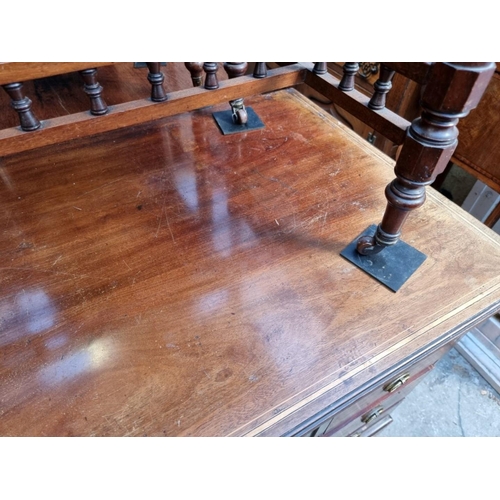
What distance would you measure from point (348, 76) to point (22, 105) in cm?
50

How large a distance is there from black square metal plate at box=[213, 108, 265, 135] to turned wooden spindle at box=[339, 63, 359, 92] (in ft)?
0.61

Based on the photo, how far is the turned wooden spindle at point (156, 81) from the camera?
61 centimetres

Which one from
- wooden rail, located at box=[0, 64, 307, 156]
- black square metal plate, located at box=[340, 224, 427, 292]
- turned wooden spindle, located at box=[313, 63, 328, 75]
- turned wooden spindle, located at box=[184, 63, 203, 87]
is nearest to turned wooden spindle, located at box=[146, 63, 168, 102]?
wooden rail, located at box=[0, 64, 307, 156]

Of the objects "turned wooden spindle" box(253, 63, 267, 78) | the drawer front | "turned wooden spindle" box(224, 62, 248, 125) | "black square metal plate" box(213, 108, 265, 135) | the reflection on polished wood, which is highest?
"turned wooden spindle" box(253, 63, 267, 78)

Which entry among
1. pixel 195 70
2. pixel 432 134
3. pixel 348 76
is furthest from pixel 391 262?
pixel 195 70

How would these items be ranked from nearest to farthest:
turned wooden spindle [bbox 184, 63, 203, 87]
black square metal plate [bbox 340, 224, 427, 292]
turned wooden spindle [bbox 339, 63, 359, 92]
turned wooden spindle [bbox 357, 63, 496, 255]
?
turned wooden spindle [bbox 357, 63, 496, 255] → black square metal plate [bbox 340, 224, 427, 292] → turned wooden spindle [bbox 339, 63, 359, 92] → turned wooden spindle [bbox 184, 63, 203, 87]

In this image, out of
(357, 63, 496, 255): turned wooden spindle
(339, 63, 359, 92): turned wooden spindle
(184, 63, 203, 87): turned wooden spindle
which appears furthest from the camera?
(184, 63, 203, 87): turned wooden spindle

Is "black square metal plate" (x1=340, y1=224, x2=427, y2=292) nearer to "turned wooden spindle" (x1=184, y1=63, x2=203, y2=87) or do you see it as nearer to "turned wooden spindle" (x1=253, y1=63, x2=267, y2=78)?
"turned wooden spindle" (x1=253, y1=63, x2=267, y2=78)

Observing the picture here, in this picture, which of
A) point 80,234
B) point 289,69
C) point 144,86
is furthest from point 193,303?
point 144,86

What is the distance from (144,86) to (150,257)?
55 centimetres

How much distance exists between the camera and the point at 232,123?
2.50 ft

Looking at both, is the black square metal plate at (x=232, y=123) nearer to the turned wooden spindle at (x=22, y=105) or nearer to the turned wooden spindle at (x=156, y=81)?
the turned wooden spindle at (x=156, y=81)

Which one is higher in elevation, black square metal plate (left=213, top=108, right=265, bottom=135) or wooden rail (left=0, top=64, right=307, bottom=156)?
wooden rail (left=0, top=64, right=307, bottom=156)

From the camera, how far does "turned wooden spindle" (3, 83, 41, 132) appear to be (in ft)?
1.70
